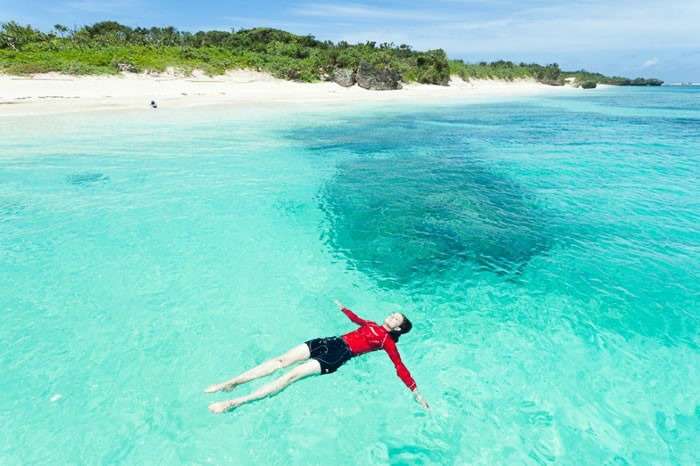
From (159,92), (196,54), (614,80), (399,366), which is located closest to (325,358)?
(399,366)

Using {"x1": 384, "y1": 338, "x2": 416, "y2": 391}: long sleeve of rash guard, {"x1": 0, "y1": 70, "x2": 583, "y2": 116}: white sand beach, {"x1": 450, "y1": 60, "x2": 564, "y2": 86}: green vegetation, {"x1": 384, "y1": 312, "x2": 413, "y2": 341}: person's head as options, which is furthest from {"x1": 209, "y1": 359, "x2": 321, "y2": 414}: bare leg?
{"x1": 450, "y1": 60, "x2": 564, "y2": 86}: green vegetation

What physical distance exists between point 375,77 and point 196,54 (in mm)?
29350

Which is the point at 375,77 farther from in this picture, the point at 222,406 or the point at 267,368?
the point at 222,406

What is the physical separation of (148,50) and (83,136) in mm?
38841

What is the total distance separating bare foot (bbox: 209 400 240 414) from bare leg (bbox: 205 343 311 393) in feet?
0.93

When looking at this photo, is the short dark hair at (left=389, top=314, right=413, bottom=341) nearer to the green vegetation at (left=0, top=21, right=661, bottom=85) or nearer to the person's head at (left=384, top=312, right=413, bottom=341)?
the person's head at (left=384, top=312, right=413, bottom=341)

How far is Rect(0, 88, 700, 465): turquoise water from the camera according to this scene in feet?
18.7

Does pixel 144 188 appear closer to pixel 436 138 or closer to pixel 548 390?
pixel 548 390

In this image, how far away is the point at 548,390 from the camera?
21.5ft

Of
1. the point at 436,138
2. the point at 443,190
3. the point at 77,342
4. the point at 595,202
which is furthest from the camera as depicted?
the point at 436,138

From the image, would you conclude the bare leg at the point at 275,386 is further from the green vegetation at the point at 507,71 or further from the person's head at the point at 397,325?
the green vegetation at the point at 507,71

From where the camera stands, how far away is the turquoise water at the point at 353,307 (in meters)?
5.70

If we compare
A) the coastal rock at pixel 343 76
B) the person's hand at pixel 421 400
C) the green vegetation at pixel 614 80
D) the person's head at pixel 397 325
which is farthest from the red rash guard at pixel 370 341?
the green vegetation at pixel 614 80

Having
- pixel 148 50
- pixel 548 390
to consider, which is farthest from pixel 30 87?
pixel 548 390
